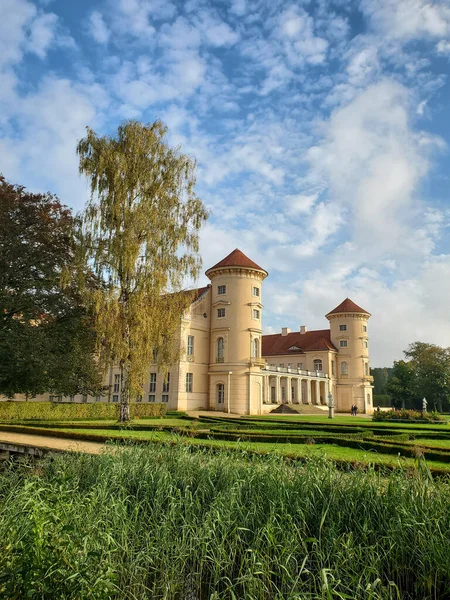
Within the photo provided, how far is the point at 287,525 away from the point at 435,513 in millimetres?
1549

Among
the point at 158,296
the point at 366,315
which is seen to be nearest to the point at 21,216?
the point at 158,296

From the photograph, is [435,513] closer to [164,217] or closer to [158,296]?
[158,296]

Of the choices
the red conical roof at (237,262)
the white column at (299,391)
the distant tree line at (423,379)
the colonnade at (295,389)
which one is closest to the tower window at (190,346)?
the red conical roof at (237,262)

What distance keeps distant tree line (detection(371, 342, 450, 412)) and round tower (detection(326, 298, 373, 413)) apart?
10.8 meters

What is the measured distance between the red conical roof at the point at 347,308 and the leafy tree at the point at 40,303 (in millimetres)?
44289

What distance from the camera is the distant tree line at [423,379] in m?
67.8

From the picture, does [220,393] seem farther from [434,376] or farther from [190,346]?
[434,376]

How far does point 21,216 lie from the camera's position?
935 inches

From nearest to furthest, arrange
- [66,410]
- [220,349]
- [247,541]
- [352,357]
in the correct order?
[247,541] → [66,410] → [220,349] → [352,357]

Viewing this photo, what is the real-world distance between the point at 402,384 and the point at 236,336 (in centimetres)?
4025

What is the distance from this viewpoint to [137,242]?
73.3ft

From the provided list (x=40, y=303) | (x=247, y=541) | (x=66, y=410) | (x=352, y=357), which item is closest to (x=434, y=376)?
(x=352, y=357)

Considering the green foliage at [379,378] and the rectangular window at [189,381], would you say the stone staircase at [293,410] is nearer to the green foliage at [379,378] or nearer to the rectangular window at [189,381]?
the rectangular window at [189,381]

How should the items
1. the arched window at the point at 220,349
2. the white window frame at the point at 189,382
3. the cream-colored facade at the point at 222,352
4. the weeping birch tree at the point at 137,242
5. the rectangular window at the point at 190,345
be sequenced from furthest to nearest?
the arched window at the point at 220,349
the rectangular window at the point at 190,345
the white window frame at the point at 189,382
the cream-colored facade at the point at 222,352
the weeping birch tree at the point at 137,242
